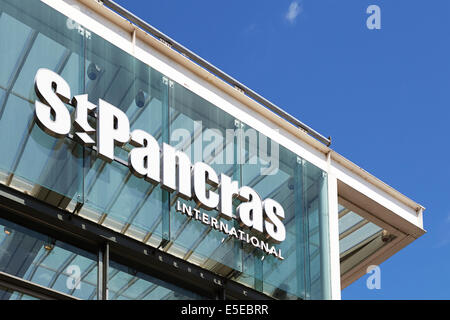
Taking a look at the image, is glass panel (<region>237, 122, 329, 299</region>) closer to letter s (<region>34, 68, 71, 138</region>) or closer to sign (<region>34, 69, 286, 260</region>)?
sign (<region>34, 69, 286, 260</region>)

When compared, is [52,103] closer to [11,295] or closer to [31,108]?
[31,108]

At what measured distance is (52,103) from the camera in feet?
54.2

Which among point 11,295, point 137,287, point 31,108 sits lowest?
point 11,295

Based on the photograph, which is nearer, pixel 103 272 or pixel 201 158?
pixel 103 272

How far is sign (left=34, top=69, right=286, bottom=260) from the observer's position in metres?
16.6

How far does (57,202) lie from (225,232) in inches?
142

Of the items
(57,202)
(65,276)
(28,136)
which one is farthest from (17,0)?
(65,276)

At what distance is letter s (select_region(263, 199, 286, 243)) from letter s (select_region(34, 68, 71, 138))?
4.78 metres

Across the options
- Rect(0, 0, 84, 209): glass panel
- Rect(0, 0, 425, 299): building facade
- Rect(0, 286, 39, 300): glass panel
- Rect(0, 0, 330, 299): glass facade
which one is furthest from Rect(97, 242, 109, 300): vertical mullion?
Rect(0, 286, 39, 300): glass panel

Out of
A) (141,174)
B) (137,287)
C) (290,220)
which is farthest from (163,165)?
(290,220)

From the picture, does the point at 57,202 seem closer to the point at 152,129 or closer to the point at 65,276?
the point at 65,276

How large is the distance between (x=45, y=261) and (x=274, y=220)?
5296 mm

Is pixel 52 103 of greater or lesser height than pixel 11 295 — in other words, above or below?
above

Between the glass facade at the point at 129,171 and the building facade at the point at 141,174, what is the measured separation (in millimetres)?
25
